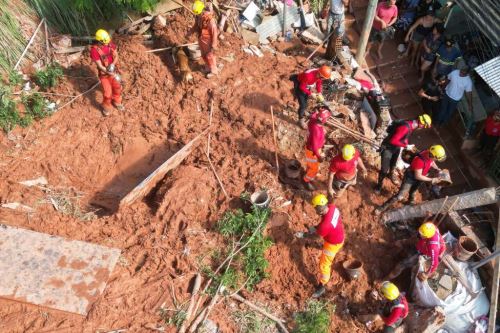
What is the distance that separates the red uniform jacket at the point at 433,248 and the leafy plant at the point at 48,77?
811cm

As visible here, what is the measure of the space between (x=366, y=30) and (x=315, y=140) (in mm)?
4204

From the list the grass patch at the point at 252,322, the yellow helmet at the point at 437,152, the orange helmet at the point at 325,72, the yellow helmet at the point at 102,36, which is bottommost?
the grass patch at the point at 252,322

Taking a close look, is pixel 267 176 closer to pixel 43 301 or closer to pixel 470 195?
pixel 470 195

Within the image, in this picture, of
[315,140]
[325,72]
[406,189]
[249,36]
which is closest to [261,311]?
[315,140]

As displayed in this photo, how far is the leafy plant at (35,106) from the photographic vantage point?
916 centimetres

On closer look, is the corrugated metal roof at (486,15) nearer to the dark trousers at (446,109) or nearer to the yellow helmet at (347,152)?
the dark trousers at (446,109)

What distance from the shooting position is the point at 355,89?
405 inches

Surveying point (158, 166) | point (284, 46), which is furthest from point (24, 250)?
point (284, 46)

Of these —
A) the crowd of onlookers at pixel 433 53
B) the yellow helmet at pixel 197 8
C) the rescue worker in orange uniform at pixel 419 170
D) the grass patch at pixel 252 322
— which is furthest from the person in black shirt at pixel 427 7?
the grass patch at pixel 252 322

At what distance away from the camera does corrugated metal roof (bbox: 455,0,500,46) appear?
9703 millimetres

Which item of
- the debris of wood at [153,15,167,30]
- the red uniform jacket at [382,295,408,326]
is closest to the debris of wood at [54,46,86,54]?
the debris of wood at [153,15,167,30]

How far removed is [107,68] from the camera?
880 centimetres

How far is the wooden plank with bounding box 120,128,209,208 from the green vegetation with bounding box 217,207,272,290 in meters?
1.62

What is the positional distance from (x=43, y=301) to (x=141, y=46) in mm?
5971
